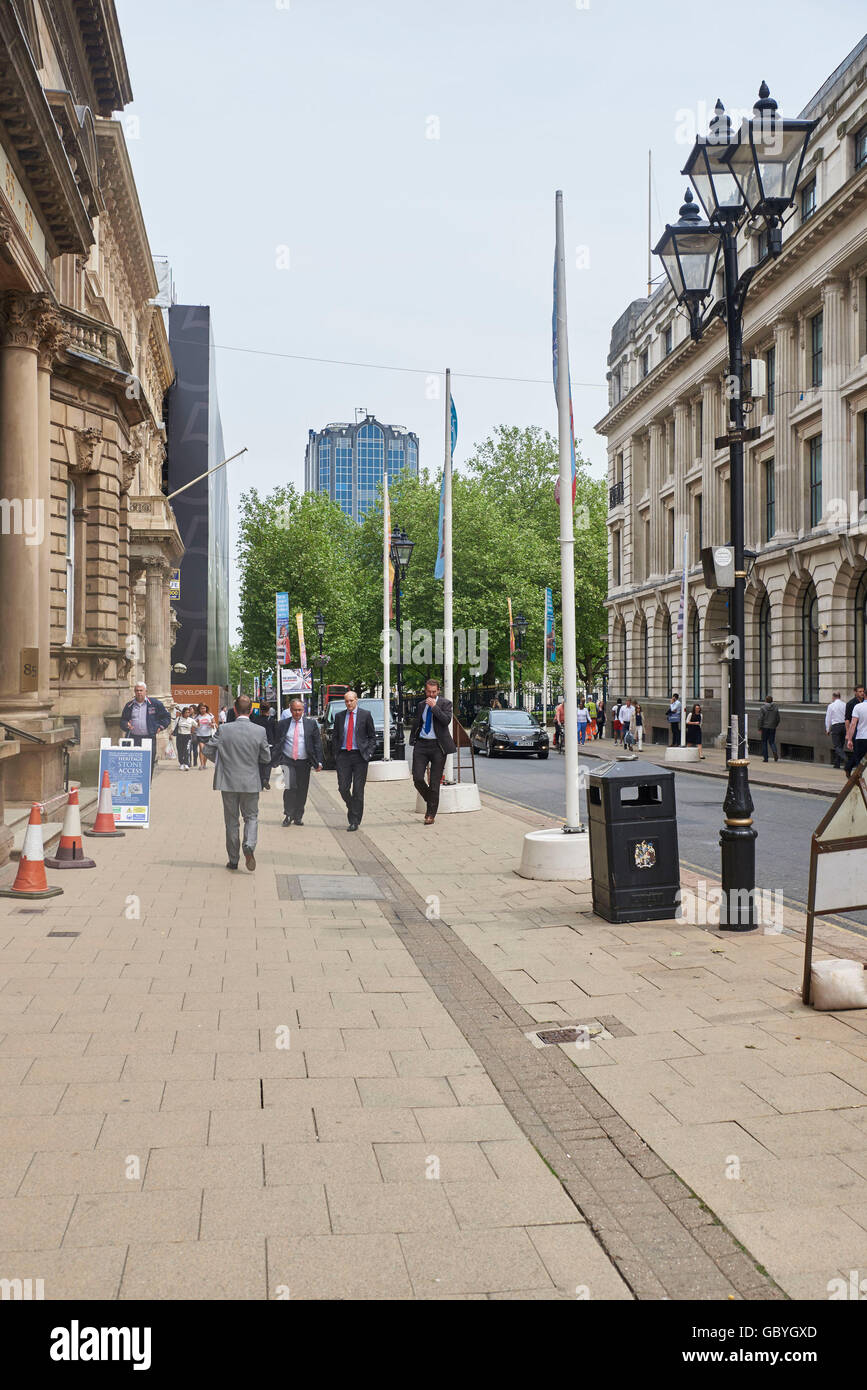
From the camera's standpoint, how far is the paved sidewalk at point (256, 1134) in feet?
11.7

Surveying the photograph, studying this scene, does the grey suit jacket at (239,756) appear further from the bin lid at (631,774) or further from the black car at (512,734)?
the black car at (512,734)

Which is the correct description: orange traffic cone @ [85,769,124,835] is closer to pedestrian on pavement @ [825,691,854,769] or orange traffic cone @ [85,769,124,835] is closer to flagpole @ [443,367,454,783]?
flagpole @ [443,367,454,783]

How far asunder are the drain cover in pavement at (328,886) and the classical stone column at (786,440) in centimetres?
2752

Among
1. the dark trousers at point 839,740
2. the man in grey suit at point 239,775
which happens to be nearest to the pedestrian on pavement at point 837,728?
the dark trousers at point 839,740

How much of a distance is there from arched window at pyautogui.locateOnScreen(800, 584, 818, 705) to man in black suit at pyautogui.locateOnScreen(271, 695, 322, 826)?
2207cm

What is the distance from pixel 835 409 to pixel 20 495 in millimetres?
24120

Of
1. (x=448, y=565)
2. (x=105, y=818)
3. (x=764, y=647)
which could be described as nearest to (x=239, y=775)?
(x=105, y=818)

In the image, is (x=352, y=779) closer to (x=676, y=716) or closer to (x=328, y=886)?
(x=328, y=886)

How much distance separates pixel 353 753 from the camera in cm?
1584

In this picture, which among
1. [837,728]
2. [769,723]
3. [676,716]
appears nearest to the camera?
[837,728]

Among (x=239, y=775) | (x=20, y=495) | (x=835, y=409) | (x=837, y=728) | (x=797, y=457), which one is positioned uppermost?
(x=835, y=409)
